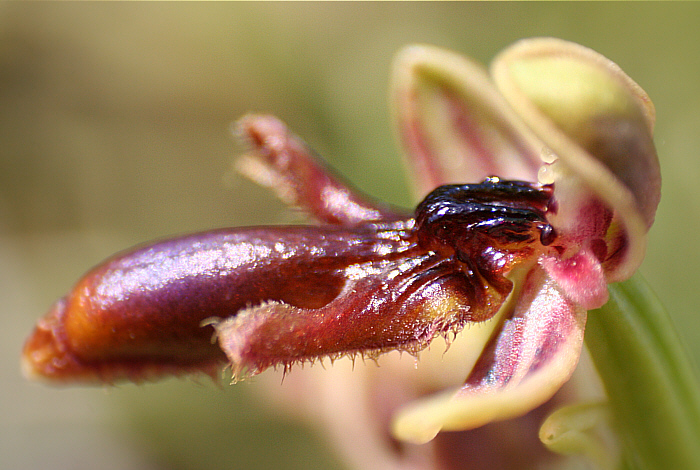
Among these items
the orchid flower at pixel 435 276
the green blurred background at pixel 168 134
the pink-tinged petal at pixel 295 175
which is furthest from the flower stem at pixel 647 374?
the green blurred background at pixel 168 134

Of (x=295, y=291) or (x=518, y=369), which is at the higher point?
(x=295, y=291)

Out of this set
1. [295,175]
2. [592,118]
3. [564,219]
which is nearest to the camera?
[592,118]

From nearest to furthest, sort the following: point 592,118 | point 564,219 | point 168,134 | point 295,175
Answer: point 592,118 → point 564,219 → point 295,175 → point 168,134

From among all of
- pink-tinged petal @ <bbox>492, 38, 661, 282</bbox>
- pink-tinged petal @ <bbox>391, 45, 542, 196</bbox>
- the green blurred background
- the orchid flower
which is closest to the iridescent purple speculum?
the orchid flower

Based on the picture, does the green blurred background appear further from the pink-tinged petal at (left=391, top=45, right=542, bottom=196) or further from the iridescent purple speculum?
the iridescent purple speculum

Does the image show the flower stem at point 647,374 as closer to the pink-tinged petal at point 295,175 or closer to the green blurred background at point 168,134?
the pink-tinged petal at point 295,175

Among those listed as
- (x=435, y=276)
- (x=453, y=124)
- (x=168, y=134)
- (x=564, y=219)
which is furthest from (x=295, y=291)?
(x=168, y=134)

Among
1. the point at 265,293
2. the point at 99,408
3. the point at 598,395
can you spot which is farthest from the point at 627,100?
the point at 99,408

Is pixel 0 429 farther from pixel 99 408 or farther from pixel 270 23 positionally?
pixel 270 23

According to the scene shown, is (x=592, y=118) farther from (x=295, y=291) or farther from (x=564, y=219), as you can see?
(x=295, y=291)
